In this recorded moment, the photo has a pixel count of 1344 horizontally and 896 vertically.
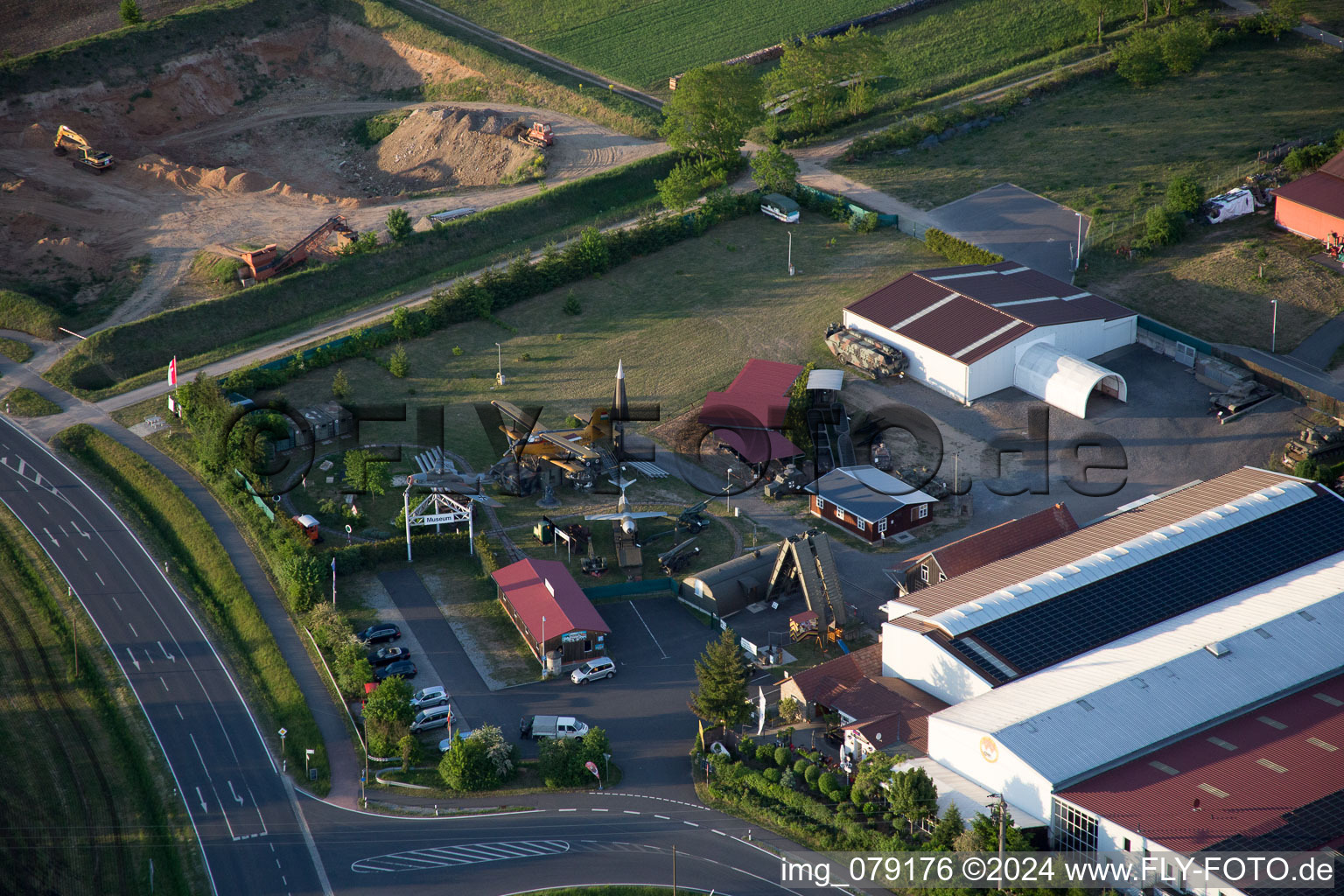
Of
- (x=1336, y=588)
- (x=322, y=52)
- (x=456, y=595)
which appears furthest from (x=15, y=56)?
(x=1336, y=588)

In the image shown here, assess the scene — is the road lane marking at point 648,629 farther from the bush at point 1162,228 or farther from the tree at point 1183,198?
the tree at point 1183,198

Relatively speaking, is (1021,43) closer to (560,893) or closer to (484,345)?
(484,345)

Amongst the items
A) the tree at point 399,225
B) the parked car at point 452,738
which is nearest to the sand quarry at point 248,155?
the tree at point 399,225

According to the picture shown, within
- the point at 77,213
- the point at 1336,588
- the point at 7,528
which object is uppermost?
the point at 77,213

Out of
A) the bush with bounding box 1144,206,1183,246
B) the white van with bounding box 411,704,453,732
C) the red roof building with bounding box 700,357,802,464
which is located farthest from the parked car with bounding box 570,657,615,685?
the bush with bounding box 1144,206,1183,246

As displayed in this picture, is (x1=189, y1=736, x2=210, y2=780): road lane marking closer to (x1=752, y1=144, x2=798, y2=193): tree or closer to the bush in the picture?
(x1=752, y1=144, x2=798, y2=193): tree
